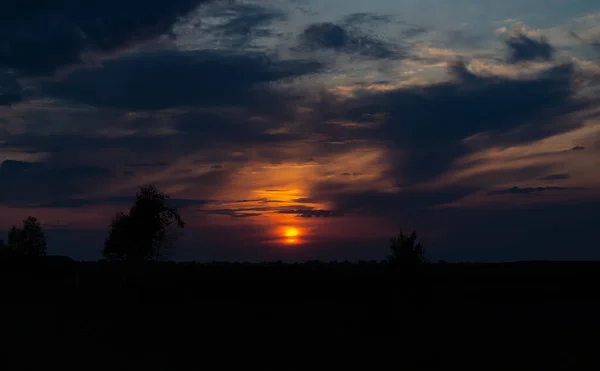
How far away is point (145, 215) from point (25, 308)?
2370cm

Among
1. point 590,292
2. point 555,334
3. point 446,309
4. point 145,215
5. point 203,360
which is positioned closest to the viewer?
point 203,360

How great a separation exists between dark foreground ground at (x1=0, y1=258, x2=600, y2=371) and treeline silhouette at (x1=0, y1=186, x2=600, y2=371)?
0.09 metres

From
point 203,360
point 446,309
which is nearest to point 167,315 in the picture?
point 203,360

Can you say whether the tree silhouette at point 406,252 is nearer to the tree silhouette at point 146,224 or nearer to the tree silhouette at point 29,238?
the tree silhouette at point 146,224

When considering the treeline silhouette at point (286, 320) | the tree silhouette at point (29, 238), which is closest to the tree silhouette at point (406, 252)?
the treeline silhouette at point (286, 320)

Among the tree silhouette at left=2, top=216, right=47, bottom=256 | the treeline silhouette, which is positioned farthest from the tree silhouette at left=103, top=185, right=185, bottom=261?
the tree silhouette at left=2, top=216, right=47, bottom=256

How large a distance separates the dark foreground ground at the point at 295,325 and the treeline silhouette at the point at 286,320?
0.09 m

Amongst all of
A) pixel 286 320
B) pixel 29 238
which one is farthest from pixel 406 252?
pixel 29 238

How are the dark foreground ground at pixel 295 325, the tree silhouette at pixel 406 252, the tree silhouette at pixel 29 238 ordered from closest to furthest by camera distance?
the dark foreground ground at pixel 295 325 → the tree silhouette at pixel 406 252 → the tree silhouette at pixel 29 238

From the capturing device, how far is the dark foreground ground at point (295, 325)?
27391 millimetres

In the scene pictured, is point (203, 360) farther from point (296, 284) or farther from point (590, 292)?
point (590, 292)

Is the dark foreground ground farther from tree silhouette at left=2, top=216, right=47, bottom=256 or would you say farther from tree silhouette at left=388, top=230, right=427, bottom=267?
tree silhouette at left=2, top=216, right=47, bottom=256

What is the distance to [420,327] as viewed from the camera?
37312 mm

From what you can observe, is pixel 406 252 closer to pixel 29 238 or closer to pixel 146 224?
pixel 146 224
